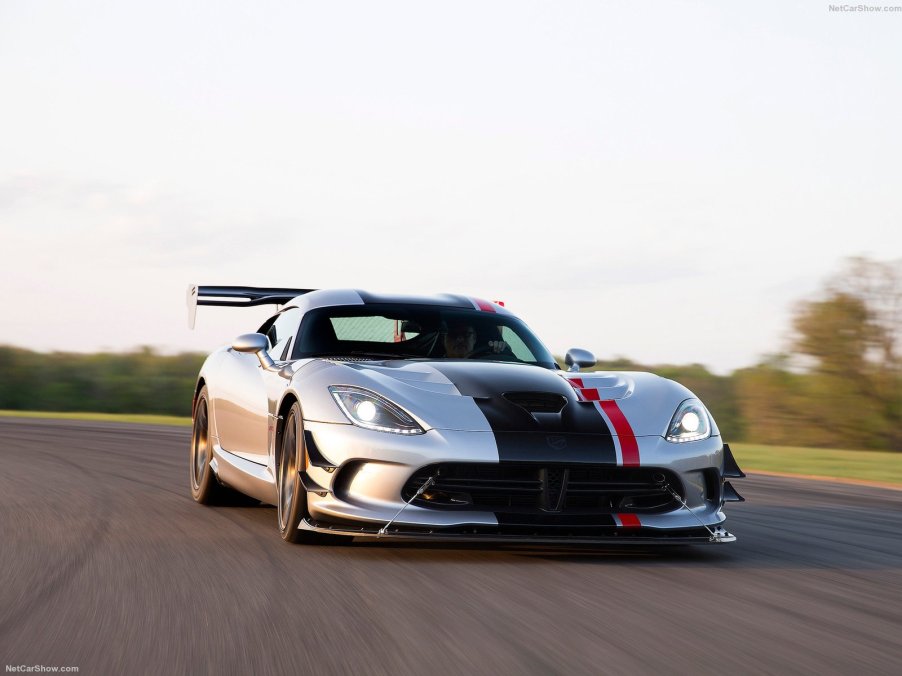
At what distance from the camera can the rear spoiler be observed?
996 cm

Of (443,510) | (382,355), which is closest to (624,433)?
(443,510)

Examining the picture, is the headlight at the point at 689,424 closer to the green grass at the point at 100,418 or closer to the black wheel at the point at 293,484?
the black wheel at the point at 293,484

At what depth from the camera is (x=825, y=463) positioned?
18.2 meters

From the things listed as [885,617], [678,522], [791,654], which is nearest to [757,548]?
[678,522]

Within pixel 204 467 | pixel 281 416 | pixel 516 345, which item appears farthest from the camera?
pixel 204 467

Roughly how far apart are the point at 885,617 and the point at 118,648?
2700 millimetres

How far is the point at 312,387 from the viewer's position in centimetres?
651

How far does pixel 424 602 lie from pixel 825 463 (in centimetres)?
Result: 1430

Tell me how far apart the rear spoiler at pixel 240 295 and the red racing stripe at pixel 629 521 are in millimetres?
4509

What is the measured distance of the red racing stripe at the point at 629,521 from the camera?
5.97 metres

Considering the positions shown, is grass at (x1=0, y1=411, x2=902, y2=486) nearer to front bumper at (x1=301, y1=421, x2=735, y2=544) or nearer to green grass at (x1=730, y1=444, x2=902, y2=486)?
green grass at (x1=730, y1=444, x2=902, y2=486)
